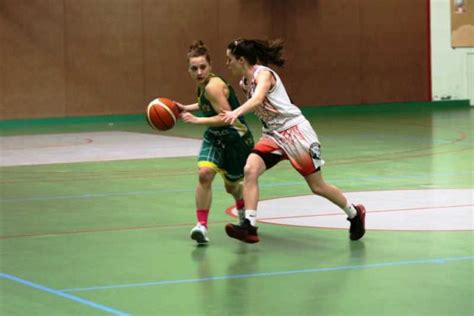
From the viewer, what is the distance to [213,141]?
9258 millimetres

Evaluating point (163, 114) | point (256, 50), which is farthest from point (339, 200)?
point (163, 114)

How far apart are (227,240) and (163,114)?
1189mm

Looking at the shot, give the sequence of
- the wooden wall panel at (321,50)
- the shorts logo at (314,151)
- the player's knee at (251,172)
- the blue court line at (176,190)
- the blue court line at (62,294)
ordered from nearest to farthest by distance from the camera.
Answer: the blue court line at (62,294) < the player's knee at (251,172) < the shorts logo at (314,151) < the blue court line at (176,190) < the wooden wall panel at (321,50)

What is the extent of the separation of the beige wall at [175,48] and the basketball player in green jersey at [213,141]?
47.2 ft

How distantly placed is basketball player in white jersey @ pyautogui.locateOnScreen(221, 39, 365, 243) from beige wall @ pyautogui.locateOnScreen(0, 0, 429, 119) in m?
14.6

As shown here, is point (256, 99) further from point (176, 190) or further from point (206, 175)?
point (176, 190)

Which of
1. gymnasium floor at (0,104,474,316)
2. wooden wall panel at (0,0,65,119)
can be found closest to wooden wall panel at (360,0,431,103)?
wooden wall panel at (0,0,65,119)

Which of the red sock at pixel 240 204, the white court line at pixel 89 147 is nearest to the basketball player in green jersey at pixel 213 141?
the red sock at pixel 240 204

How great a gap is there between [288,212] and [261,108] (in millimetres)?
1902

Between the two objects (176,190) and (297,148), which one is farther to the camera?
(176,190)

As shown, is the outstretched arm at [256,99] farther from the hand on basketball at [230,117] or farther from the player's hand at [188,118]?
the player's hand at [188,118]

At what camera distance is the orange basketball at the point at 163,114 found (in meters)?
9.16

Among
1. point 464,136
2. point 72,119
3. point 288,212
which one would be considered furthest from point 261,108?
point 72,119

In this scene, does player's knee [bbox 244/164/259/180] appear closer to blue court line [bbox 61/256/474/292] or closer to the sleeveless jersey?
the sleeveless jersey
